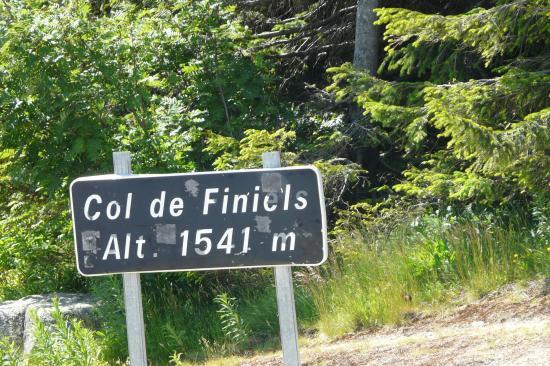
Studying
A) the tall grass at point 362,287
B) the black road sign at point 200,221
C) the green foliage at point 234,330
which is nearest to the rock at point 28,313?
the tall grass at point 362,287

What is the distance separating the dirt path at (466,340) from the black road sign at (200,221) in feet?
7.45

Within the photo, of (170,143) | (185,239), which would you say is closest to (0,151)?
(170,143)

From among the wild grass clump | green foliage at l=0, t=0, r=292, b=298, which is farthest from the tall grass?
green foliage at l=0, t=0, r=292, b=298

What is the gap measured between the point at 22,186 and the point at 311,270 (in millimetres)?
3441

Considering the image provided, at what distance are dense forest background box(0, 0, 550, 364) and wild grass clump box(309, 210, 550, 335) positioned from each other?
2 cm

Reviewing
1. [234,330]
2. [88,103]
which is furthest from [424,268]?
[88,103]

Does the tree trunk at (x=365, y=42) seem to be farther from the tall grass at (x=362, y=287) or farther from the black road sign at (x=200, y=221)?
the black road sign at (x=200, y=221)

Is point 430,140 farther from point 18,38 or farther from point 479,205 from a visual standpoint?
point 18,38

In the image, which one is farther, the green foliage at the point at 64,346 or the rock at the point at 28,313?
the rock at the point at 28,313

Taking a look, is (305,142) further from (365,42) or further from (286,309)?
(286,309)

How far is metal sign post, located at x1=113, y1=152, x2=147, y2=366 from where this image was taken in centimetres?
385

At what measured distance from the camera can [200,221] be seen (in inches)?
145

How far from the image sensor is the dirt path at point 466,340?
5543mm

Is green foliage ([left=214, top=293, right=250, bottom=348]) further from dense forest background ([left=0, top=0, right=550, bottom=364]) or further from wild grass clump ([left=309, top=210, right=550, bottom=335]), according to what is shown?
wild grass clump ([left=309, top=210, right=550, bottom=335])
